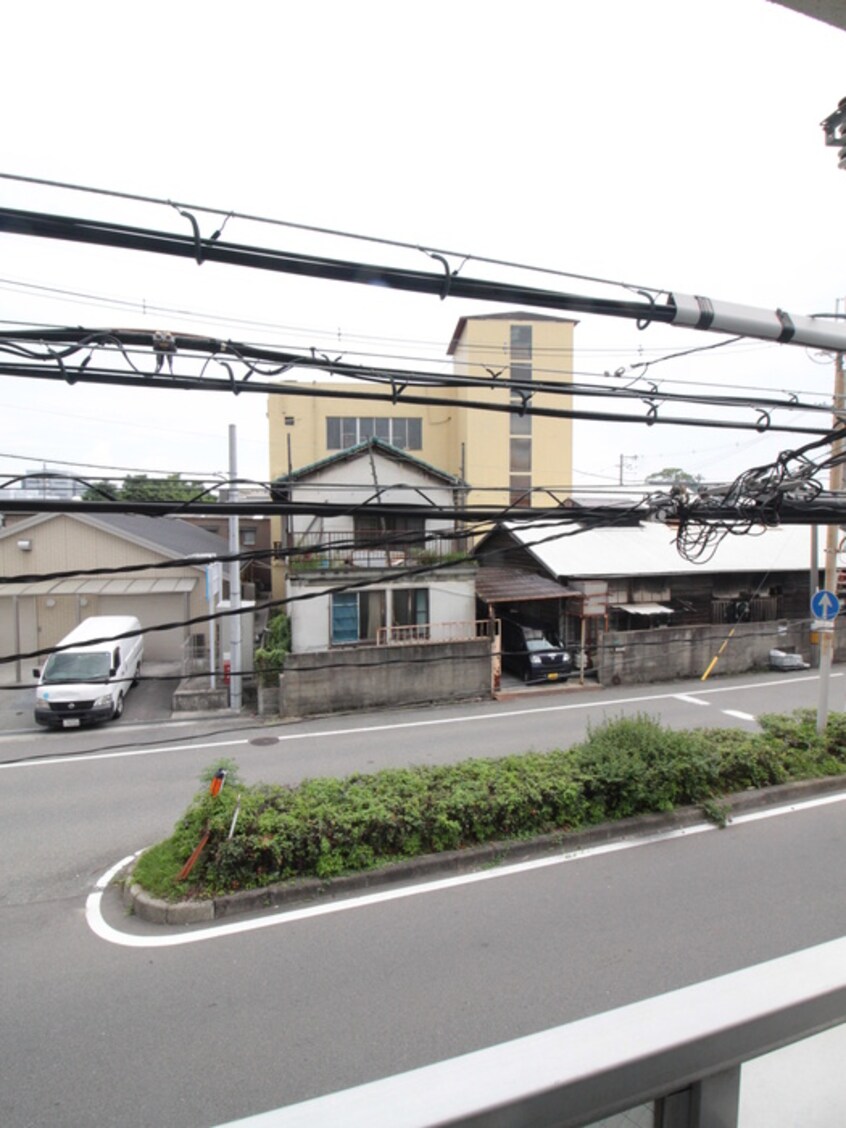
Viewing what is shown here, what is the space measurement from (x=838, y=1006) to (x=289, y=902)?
5.74 m

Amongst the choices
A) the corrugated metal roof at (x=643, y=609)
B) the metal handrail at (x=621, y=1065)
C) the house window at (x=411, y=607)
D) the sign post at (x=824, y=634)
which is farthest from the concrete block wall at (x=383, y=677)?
the metal handrail at (x=621, y=1065)

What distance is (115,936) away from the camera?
5387mm

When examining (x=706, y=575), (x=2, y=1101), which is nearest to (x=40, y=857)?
(x=2, y=1101)

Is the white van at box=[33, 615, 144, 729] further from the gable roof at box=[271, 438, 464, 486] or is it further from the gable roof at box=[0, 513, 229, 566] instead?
the gable roof at box=[271, 438, 464, 486]

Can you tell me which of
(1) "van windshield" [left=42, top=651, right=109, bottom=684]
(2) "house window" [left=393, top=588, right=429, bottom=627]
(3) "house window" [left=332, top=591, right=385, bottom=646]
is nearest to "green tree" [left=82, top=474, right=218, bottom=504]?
(1) "van windshield" [left=42, top=651, right=109, bottom=684]

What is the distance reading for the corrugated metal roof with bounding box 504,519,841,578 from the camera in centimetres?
1812

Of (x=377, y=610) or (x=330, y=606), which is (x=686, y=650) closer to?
(x=377, y=610)

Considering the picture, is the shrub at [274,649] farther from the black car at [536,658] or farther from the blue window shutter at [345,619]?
the black car at [536,658]

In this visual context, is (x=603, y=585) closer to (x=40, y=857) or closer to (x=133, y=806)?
(x=133, y=806)

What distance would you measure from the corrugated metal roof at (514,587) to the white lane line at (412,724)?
319 centimetres

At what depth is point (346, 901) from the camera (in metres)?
5.73

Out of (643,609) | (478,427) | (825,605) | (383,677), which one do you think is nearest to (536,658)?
(643,609)

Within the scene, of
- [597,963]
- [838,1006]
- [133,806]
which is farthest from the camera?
[133,806]

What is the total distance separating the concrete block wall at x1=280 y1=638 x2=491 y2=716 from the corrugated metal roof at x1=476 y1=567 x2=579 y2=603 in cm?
192
